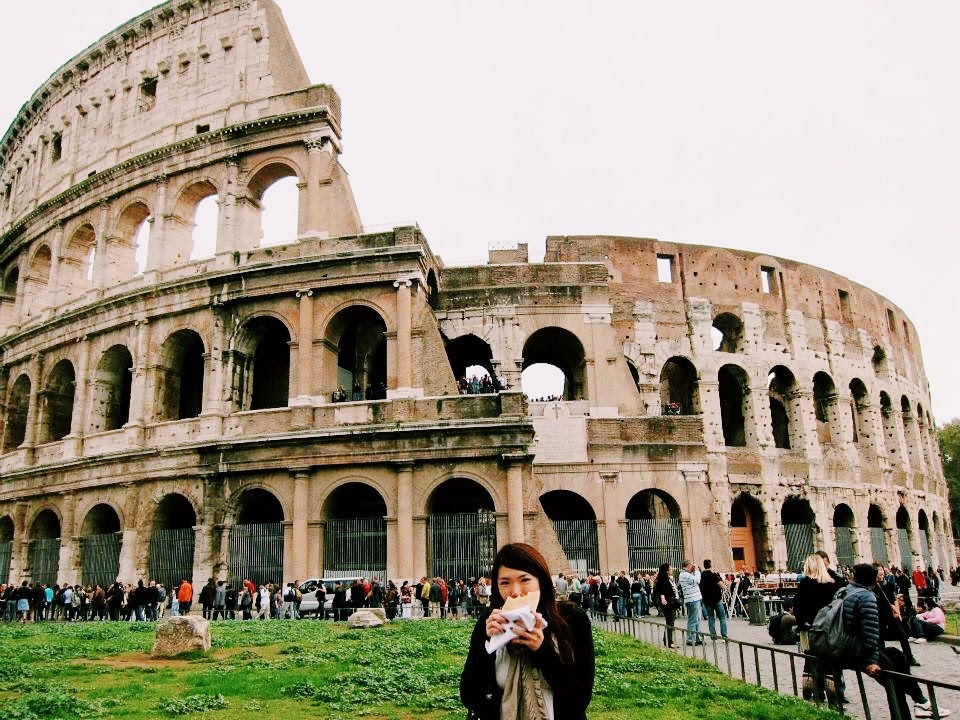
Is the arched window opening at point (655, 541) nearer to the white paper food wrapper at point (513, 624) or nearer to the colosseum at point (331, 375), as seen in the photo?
the colosseum at point (331, 375)

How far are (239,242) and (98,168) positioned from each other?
286 inches

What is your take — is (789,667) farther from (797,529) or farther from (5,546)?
(5,546)

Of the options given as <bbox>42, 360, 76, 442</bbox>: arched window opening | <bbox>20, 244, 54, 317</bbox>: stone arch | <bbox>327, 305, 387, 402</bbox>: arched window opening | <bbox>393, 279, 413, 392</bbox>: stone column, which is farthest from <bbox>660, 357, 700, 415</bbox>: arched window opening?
<bbox>20, 244, 54, 317</bbox>: stone arch

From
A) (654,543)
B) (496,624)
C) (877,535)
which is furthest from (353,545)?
(877,535)

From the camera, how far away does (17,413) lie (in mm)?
25781

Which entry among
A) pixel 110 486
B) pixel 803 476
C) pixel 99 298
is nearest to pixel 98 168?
pixel 99 298

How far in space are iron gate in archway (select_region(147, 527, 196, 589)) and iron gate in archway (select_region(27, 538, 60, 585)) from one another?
12.0ft

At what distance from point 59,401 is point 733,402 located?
21906 millimetres

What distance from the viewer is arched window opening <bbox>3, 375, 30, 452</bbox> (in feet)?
83.8

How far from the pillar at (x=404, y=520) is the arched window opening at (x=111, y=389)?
9.27 meters

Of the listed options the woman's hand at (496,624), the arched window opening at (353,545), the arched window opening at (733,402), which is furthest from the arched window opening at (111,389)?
the woman's hand at (496,624)

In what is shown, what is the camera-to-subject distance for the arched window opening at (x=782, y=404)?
26453 millimetres

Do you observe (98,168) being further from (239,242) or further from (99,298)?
(239,242)

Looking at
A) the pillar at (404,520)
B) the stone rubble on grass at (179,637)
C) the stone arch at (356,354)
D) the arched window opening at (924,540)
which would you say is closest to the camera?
the stone rubble on grass at (179,637)
